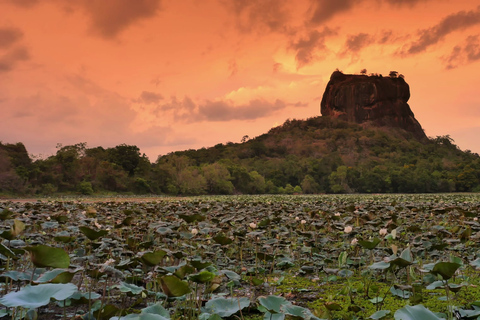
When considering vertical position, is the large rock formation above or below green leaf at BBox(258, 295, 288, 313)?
above

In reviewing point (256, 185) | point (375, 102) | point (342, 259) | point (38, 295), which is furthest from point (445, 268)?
point (375, 102)

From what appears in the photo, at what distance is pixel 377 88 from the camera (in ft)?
479

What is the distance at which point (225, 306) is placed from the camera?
3.53m

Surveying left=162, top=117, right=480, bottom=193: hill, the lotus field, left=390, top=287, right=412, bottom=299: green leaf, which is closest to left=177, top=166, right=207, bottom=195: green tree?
left=162, top=117, right=480, bottom=193: hill

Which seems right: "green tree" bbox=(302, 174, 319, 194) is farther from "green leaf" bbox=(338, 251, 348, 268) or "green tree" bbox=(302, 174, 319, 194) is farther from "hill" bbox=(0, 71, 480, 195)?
"green leaf" bbox=(338, 251, 348, 268)

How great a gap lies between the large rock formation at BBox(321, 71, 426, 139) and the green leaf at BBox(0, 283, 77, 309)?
145151 mm

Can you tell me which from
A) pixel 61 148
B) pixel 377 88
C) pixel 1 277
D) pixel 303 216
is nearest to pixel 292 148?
pixel 377 88

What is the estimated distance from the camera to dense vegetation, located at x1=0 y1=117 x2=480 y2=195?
4941 cm

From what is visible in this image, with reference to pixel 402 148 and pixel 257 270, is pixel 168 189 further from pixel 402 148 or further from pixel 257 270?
pixel 402 148

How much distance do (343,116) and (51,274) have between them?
14932cm

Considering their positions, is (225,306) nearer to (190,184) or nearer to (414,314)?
(414,314)

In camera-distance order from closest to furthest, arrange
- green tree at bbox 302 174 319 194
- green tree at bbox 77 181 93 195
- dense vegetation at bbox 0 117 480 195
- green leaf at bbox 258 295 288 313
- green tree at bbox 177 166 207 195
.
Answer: green leaf at bbox 258 295 288 313
green tree at bbox 77 181 93 195
dense vegetation at bbox 0 117 480 195
green tree at bbox 177 166 207 195
green tree at bbox 302 174 319 194

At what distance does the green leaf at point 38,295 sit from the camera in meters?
2.27

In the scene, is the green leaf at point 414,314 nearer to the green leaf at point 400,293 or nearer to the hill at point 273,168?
the green leaf at point 400,293
